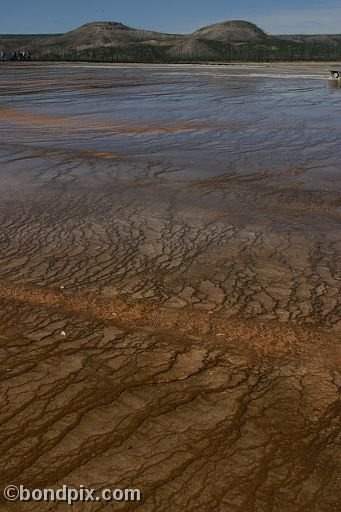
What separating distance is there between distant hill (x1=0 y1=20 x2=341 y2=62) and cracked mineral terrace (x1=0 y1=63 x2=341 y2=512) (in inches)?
3566

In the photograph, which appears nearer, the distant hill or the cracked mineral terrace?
the cracked mineral terrace

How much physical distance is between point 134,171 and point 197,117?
6013 millimetres

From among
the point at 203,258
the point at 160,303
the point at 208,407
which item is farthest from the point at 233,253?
the point at 208,407

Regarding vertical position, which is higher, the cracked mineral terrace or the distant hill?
the distant hill

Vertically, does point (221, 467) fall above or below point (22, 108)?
below

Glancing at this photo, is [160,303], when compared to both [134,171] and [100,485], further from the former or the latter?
[134,171]

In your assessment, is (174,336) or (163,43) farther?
(163,43)

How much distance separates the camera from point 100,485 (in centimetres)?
198

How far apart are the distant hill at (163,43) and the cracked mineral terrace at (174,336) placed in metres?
90.6

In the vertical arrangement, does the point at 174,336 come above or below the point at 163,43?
below

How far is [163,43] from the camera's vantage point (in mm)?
126688

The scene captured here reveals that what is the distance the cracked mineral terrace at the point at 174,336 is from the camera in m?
2.05

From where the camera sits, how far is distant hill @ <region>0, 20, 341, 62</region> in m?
99.9

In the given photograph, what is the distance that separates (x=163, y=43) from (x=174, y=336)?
439 ft
